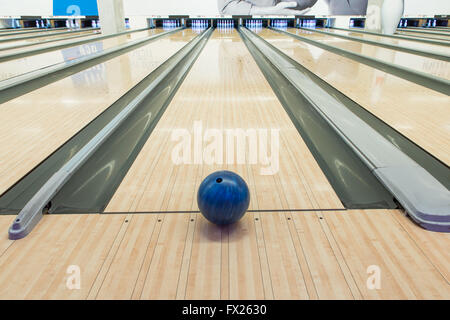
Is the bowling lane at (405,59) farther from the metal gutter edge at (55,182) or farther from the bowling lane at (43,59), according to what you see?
the bowling lane at (43,59)

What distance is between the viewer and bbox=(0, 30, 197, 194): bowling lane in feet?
6.28

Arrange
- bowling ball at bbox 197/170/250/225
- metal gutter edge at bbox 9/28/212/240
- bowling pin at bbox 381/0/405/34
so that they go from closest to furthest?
bowling ball at bbox 197/170/250/225 → metal gutter edge at bbox 9/28/212/240 → bowling pin at bbox 381/0/405/34

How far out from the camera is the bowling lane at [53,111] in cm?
191

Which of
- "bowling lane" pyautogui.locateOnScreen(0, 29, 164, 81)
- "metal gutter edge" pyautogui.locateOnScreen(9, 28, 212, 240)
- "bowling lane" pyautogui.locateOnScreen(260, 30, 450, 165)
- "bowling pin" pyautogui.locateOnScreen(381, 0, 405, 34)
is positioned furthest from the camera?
"bowling pin" pyautogui.locateOnScreen(381, 0, 405, 34)

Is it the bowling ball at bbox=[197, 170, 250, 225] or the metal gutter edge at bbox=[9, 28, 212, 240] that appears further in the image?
the metal gutter edge at bbox=[9, 28, 212, 240]

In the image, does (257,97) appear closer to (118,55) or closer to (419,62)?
(419,62)

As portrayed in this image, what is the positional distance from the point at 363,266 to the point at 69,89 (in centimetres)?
325

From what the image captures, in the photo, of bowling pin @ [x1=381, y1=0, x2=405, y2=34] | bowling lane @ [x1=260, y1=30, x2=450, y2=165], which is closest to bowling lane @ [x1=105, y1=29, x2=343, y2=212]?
bowling lane @ [x1=260, y1=30, x2=450, y2=165]

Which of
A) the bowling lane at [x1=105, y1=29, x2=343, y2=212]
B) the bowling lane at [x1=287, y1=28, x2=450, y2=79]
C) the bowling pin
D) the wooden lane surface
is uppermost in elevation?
the bowling pin

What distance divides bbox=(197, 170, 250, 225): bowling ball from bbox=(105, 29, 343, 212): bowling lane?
0.25m

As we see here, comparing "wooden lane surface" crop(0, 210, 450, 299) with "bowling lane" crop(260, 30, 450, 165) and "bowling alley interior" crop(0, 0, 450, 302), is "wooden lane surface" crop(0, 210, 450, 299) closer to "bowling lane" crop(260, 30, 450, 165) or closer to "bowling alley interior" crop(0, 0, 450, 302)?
"bowling alley interior" crop(0, 0, 450, 302)

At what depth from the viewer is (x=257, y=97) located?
308 centimetres

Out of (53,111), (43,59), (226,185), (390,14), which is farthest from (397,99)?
(390,14)

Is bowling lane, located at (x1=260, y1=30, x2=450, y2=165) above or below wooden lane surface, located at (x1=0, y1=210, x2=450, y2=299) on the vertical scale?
above
